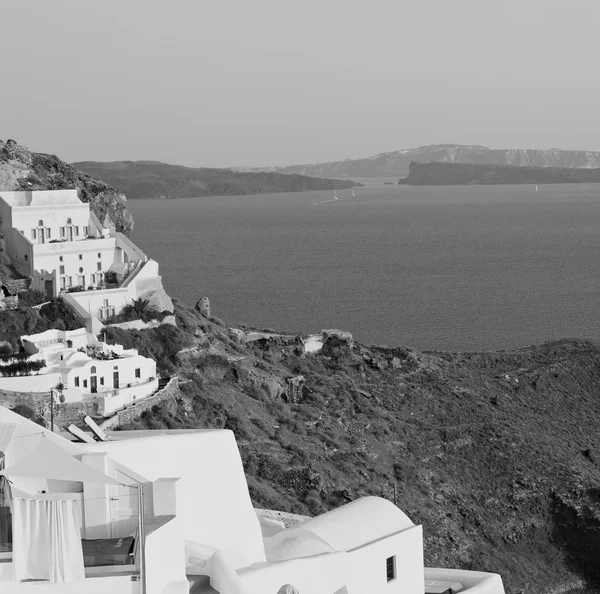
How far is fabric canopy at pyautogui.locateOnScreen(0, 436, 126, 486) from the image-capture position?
7208mm

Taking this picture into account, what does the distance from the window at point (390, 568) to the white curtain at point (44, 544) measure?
534 centimetres

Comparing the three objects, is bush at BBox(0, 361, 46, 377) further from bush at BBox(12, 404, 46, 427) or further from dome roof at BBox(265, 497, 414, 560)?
dome roof at BBox(265, 497, 414, 560)

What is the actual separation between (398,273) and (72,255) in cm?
5691

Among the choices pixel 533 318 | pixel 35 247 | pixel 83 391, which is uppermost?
pixel 35 247

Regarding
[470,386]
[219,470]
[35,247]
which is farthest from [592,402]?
[219,470]

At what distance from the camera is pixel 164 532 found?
6.84 meters

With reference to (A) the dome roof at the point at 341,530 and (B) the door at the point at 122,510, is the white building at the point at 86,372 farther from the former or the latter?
(B) the door at the point at 122,510

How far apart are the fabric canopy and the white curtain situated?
57 centimetres

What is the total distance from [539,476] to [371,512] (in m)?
21.6

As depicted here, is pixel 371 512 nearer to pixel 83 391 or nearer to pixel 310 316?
pixel 83 391

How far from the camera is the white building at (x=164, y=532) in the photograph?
21.4 ft

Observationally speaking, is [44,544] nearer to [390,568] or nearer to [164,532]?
[164,532]

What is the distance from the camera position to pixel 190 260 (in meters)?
93.6

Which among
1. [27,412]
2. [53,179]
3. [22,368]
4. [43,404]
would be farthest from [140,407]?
[53,179]
